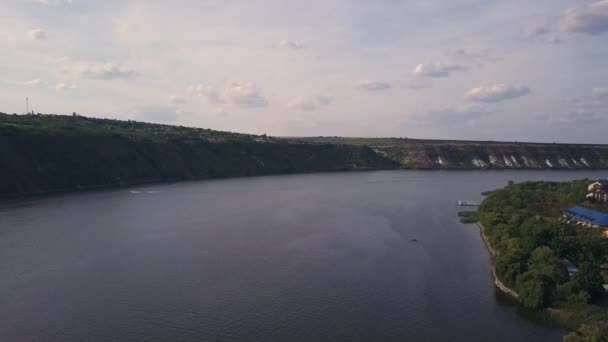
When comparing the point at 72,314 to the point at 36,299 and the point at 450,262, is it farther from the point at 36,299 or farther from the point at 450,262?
the point at 450,262

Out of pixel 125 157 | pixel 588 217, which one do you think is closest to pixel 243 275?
pixel 588 217

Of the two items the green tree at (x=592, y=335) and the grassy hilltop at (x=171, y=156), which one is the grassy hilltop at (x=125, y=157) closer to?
the grassy hilltop at (x=171, y=156)

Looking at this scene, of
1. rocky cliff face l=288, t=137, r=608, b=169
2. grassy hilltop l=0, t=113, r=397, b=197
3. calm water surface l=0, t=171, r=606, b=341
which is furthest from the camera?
rocky cliff face l=288, t=137, r=608, b=169

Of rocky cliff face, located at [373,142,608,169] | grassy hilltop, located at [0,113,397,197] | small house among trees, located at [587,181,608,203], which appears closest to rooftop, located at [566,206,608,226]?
small house among trees, located at [587,181,608,203]

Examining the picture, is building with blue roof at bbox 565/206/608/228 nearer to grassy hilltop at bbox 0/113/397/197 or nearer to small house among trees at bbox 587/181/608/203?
small house among trees at bbox 587/181/608/203

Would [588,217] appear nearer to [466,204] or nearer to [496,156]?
[466,204]

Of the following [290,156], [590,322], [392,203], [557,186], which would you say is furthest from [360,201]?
[290,156]
